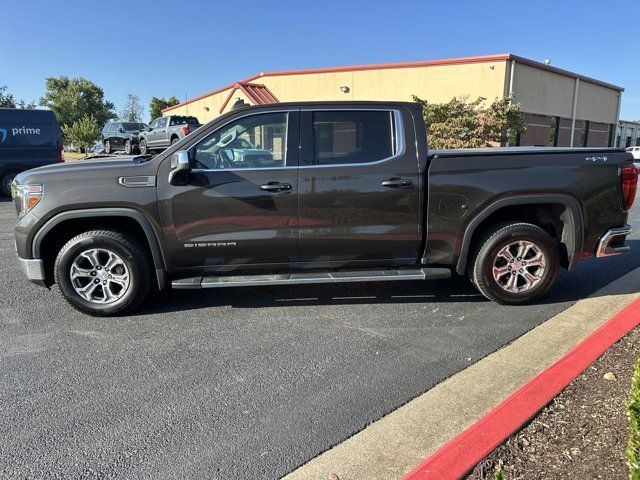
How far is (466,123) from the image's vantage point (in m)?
18.9

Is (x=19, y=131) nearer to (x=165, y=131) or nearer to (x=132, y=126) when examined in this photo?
(x=165, y=131)

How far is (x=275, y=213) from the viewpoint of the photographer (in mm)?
4477

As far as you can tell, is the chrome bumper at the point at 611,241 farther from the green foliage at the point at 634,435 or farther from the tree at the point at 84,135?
the tree at the point at 84,135

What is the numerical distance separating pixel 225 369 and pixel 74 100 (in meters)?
54.4

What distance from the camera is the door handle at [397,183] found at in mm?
4527

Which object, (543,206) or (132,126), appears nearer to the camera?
(543,206)

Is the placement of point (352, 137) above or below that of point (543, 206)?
above

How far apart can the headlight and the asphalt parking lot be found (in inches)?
40.7

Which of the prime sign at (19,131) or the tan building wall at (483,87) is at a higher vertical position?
the tan building wall at (483,87)

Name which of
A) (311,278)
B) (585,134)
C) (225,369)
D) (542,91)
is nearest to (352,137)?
(311,278)

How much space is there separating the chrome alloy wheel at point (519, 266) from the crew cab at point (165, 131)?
1809 centimetres

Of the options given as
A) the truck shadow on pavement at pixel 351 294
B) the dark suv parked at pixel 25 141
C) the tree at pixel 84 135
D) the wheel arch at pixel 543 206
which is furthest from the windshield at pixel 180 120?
the wheel arch at pixel 543 206

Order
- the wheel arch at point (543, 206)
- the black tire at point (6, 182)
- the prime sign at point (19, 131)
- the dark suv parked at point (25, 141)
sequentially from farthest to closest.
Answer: the black tire at point (6, 182) < the dark suv parked at point (25, 141) < the prime sign at point (19, 131) < the wheel arch at point (543, 206)

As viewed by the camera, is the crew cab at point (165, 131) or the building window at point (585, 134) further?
the building window at point (585, 134)
